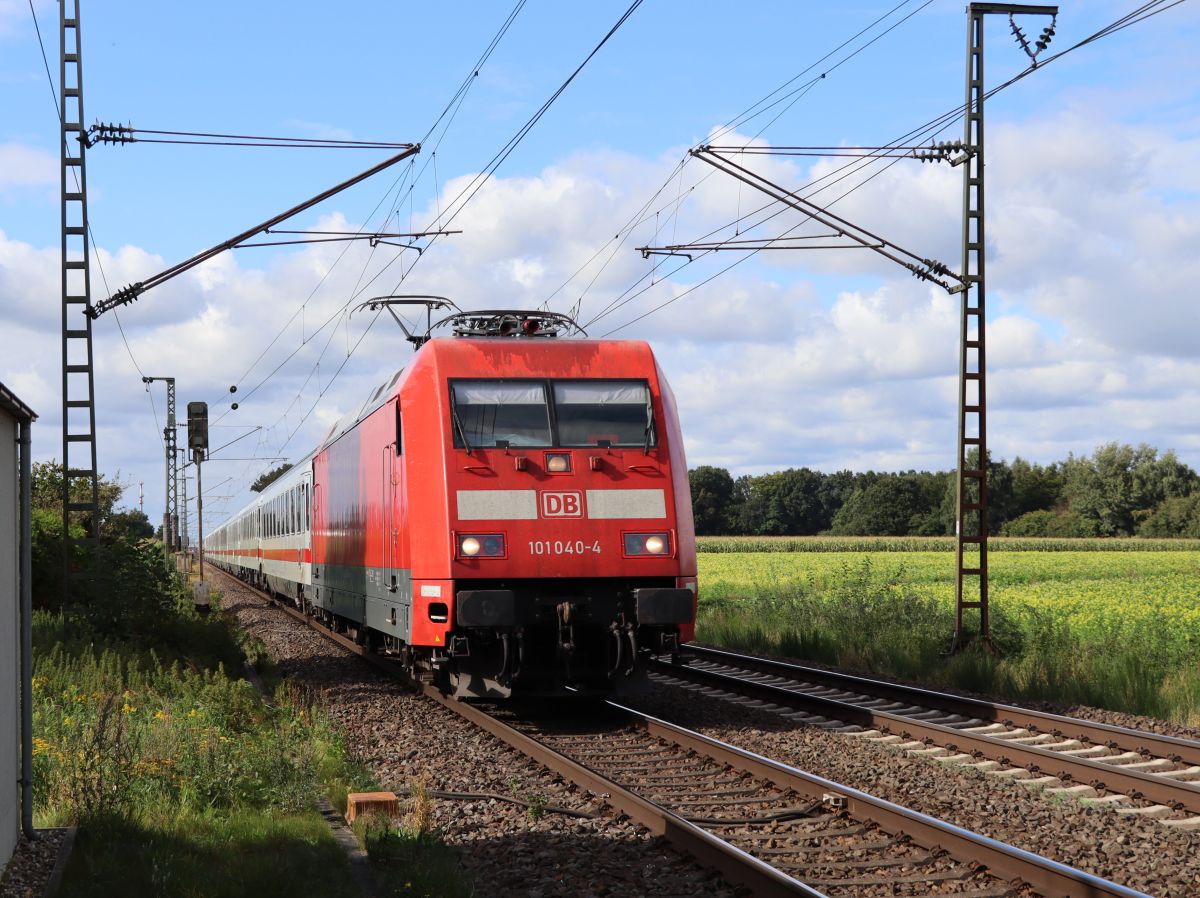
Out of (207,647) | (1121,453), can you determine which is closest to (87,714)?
(207,647)

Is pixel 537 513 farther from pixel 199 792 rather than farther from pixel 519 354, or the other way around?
pixel 199 792

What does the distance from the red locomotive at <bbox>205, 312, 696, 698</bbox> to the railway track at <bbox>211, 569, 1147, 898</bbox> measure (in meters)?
1.03

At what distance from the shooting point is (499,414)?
1252cm

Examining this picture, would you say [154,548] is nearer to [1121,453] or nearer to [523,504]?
[523,504]

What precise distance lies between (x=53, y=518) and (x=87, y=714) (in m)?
12.4

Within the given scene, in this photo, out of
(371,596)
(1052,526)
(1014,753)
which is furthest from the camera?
(1052,526)

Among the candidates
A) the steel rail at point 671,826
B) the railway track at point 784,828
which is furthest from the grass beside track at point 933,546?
the railway track at point 784,828

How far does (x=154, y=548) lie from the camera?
1994cm

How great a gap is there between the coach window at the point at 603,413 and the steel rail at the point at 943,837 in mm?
3454

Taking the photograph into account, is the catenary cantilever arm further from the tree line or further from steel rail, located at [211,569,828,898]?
the tree line

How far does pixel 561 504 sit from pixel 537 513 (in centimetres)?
24

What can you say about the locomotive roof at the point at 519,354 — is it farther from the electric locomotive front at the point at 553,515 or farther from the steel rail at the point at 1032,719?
the steel rail at the point at 1032,719

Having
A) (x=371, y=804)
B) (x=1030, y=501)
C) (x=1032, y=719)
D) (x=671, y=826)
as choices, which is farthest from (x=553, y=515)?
(x=1030, y=501)

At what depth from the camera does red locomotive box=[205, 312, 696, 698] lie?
11914 millimetres
